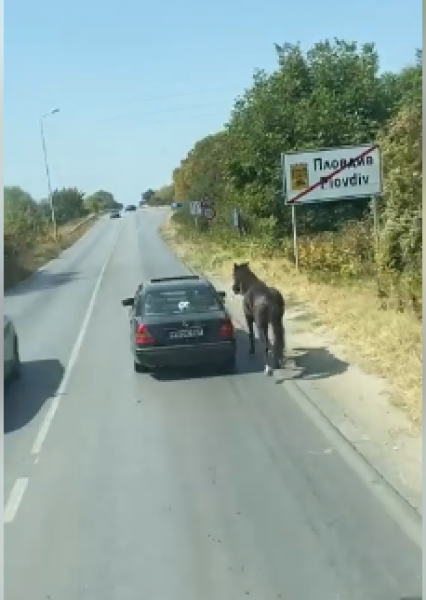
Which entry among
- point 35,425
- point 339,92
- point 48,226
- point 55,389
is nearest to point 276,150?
point 339,92

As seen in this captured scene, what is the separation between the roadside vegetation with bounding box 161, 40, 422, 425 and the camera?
14.9 meters

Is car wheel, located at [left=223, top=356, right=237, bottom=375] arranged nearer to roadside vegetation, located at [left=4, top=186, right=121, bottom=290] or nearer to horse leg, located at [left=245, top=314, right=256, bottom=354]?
horse leg, located at [left=245, top=314, right=256, bottom=354]

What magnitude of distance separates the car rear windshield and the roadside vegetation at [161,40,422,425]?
2.37 m

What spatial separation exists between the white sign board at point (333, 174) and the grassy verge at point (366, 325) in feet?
7.44

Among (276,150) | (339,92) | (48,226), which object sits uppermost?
(339,92)

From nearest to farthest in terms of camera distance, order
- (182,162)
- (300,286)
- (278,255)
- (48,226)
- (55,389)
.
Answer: (55,389)
(300,286)
(278,255)
(48,226)
(182,162)

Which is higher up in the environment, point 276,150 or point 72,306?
point 276,150

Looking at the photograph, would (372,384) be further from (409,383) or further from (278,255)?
(278,255)

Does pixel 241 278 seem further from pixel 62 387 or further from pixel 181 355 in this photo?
pixel 62 387

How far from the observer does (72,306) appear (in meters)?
24.1

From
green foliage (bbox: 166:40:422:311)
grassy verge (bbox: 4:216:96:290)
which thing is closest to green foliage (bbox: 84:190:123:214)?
grassy verge (bbox: 4:216:96:290)

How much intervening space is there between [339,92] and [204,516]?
27243 millimetres

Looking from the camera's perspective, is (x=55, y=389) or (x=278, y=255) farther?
(x=278, y=255)

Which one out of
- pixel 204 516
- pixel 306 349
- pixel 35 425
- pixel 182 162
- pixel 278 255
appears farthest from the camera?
pixel 182 162
